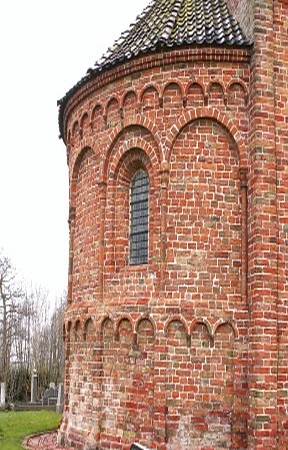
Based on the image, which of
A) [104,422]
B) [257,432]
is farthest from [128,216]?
[257,432]

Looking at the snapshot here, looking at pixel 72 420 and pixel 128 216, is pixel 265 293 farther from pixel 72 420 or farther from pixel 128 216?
pixel 72 420

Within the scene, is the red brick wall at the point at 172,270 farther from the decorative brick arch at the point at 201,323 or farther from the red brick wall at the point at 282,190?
the red brick wall at the point at 282,190

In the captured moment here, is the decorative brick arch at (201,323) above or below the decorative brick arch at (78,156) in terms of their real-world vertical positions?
below

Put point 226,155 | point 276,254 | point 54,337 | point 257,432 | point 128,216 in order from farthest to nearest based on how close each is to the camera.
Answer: point 54,337, point 128,216, point 226,155, point 276,254, point 257,432

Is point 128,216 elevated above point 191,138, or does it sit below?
below

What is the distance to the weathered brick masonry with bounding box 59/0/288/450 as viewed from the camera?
445 inches

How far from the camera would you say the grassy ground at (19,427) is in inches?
597

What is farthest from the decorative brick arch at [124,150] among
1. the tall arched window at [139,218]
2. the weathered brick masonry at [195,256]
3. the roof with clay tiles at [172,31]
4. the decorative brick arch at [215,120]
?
the roof with clay tiles at [172,31]

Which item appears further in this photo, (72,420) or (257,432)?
(72,420)

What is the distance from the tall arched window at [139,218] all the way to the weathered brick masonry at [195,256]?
15 cm

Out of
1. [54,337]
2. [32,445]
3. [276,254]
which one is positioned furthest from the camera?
[54,337]

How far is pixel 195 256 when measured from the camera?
11906 millimetres

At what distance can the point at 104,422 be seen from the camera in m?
12.4

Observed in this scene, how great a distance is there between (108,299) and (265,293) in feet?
10.9
